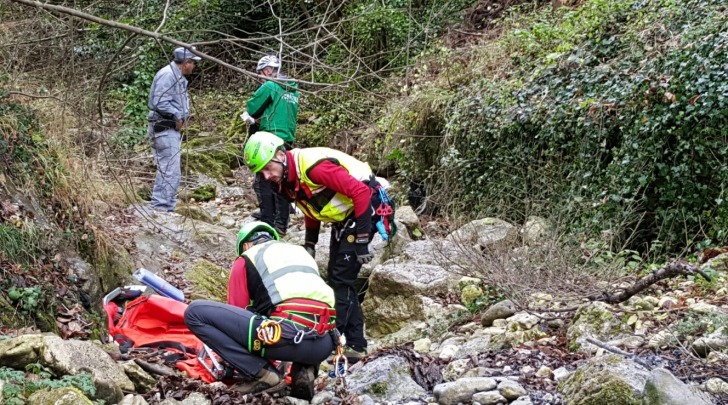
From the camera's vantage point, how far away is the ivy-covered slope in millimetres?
7832

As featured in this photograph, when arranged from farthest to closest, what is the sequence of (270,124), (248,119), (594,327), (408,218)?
(408,218)
(270,124)
(248,119)
(594,327)

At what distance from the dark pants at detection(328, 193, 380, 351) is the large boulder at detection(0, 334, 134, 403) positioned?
1931 mm

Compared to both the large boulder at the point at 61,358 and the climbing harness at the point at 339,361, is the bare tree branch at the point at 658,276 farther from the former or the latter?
the large boulder at the point at 61,358

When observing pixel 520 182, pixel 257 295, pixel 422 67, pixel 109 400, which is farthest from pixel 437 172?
pixel 109 400

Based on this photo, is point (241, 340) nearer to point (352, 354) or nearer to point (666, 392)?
point (352, 354)

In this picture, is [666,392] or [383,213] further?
[383,213]

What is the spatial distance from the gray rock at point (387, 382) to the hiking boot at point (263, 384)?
0.47 m

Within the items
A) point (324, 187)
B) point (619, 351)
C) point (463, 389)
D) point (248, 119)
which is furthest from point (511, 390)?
point (248, 119)

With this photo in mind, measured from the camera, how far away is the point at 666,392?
3.94m

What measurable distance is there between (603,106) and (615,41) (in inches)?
41.6

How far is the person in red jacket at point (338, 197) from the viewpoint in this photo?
19.3 ft

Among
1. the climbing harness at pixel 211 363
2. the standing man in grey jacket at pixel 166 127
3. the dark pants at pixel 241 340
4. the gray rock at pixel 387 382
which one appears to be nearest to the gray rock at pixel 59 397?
the dark pants at pixel 241 340

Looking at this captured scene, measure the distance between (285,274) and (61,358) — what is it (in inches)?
53.9

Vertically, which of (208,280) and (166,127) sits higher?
(166,127)
